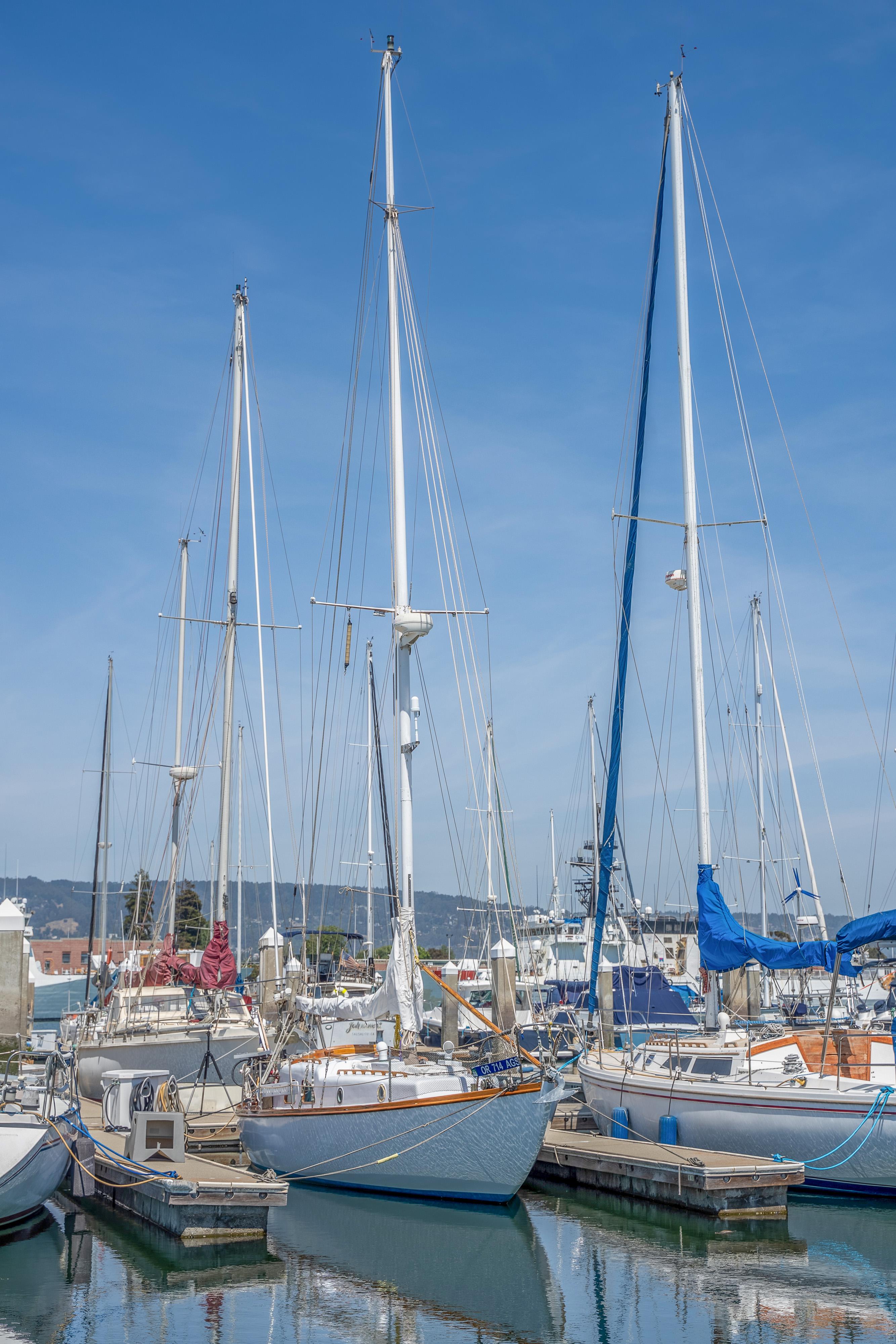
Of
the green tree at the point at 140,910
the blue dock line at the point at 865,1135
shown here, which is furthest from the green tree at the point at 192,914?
the blue dock line at the point at 865,1135

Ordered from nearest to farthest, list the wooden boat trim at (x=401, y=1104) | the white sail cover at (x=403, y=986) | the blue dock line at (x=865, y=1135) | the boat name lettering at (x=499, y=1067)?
1. the wooden boat trim at (x=401, y=1104)
2. the boat name lettering at (x=499, y=1067)
3. the blue dock line at (x=865, y=1135)
4. the white sail cover at (x=403, y=986)

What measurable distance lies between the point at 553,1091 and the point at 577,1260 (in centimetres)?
252

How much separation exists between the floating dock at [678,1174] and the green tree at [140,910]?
506 inches

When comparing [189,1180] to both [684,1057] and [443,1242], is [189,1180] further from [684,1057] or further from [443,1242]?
[684,1057]

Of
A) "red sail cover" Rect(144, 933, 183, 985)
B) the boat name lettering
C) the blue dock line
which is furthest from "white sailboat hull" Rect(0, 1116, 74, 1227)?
the blue dock line

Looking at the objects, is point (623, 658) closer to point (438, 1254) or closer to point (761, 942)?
point (761, 942)

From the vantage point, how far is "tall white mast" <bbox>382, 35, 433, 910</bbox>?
71.1ft

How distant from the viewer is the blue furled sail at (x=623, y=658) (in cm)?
2531

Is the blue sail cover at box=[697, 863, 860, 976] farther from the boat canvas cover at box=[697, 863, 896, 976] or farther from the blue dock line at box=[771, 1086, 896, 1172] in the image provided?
the blue dock line at box=[771, 1086, 896, 1172]

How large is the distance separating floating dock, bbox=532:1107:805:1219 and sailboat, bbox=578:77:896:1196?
63cm

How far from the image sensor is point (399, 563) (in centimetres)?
2347

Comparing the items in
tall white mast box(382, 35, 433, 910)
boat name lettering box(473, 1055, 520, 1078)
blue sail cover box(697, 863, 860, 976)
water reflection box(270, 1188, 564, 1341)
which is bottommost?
water reflection box(270, 1188, 564, 1341)

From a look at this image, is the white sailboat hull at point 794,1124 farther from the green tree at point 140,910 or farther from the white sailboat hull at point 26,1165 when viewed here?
the green tree at point 140,910

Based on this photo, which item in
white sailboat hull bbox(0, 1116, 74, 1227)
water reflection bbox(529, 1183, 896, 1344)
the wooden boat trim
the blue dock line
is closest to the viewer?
water reflection bbox(529, 1183, 896, 1344)
